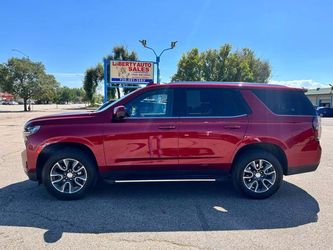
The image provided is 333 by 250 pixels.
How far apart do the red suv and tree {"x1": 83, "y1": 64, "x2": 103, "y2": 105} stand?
169 ft

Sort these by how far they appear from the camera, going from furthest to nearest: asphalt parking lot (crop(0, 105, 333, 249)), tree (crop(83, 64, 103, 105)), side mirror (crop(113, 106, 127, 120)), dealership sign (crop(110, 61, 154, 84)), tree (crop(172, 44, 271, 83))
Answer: tree (crop(83, 64, 103, 105)) < tree (crop(172, 44, 271, 83)) < dealership sign (crop(110, 61, 154, 84)) < side mirror (crop(113, 106, 127, 120)) < asphalt parking lot (crop(0, 105, 333, 249))

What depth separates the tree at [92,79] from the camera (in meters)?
54.4

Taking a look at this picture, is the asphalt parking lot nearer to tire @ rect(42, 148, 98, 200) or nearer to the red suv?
tire @ rect(42, 148, 98, 200)

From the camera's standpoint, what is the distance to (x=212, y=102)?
4855mm

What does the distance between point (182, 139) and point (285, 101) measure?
6.39 feet

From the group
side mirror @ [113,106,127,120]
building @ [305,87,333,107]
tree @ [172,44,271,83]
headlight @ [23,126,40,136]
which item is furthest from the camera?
building @ [305,87,333,107]

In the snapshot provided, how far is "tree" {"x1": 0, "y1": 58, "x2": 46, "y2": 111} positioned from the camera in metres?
44.7

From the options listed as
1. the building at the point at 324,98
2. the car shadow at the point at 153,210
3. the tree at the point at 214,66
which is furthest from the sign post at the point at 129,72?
the building at the point at 324,98

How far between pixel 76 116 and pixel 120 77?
16887 mm

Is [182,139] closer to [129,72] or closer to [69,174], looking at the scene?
[69,174]

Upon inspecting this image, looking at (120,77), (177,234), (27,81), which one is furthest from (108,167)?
(27,81)

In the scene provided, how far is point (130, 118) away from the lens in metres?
4.64

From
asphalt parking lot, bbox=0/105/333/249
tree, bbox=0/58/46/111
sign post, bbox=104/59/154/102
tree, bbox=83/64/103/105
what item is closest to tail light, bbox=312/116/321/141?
asphalt parking lot, bbox=0/105/333/249

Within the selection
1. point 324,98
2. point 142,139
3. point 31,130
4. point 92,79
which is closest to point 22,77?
point 92,79
